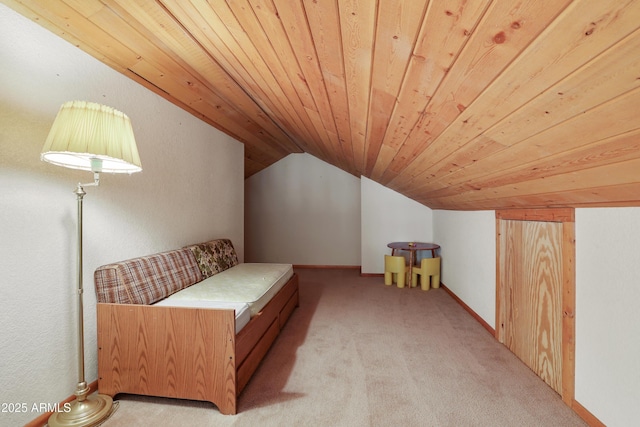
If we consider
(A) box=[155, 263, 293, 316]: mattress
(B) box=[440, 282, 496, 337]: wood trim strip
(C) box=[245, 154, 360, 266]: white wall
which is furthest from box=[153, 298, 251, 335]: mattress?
(C) box=[245, 154, 360, 266]: white wall

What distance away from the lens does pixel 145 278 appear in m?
2.02

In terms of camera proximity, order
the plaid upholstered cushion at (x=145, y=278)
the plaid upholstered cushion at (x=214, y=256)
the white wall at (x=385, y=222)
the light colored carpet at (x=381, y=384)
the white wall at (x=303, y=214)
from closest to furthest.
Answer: the light colored carpet at (x=381, y=384), the plaid upholstered cushion at (x=145, y=278), the plaid upholstered cushion at (x=214, y=256), the white wall at (x=385, y=222), the white wall at (x=303, y=214)

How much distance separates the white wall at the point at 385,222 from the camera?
4855 millimetres

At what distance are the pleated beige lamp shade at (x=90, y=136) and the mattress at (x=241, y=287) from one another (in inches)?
41.4

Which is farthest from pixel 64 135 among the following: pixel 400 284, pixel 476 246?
pixel 400 284

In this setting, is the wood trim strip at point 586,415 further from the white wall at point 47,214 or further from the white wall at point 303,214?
the white wall at point 303,214

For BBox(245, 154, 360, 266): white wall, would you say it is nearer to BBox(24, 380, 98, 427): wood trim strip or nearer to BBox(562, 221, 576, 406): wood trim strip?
BBox(562, 221, 576, 406): wood trim strip

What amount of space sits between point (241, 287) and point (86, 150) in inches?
57.3

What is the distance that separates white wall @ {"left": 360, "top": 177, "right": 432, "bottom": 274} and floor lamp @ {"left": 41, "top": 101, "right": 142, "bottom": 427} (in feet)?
12.6

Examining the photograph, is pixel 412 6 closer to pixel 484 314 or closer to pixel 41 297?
pixel 41 297

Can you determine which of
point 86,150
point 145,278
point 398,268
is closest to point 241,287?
point 145,278

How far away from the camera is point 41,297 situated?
1.53 m

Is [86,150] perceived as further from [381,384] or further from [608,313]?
[608,313]

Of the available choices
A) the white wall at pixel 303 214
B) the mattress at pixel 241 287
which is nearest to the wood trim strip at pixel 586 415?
the mattress at pixel 241 287
